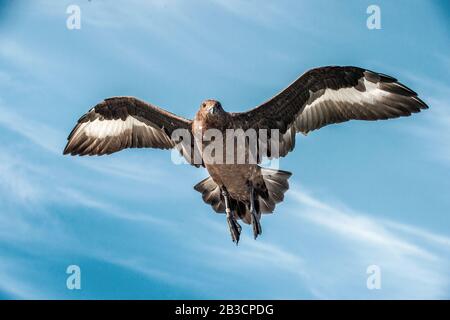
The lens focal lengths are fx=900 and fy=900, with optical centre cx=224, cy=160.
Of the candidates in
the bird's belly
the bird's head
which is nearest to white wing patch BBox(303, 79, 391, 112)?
the bird's belly

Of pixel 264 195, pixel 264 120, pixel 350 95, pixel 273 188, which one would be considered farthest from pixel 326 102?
pixel 264 195

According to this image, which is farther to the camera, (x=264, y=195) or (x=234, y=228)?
(x=264, y=195)

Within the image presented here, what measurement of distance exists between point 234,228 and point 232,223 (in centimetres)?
11

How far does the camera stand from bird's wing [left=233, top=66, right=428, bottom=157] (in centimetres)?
1551

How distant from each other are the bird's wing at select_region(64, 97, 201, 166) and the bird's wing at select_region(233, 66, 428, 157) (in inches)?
63.1

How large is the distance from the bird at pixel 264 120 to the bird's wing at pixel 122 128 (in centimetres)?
2

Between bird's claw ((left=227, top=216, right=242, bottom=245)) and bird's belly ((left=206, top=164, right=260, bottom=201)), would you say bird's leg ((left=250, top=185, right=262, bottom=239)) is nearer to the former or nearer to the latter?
bird's belly ((left=206, top=164, right=260, bottom=201))

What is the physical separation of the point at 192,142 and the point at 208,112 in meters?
1.01

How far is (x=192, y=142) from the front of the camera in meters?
15.9

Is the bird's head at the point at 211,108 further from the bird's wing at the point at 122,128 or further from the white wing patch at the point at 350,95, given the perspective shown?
the white wing patch at the point at 350,95

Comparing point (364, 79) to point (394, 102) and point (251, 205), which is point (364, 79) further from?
point (251, 205)

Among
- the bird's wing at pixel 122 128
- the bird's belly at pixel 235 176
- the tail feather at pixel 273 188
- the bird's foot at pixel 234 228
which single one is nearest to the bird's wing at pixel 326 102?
the tail feather at pixel 273 188

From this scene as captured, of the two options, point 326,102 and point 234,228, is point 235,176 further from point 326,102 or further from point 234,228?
point 326,102

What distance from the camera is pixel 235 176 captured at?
15.5 m
